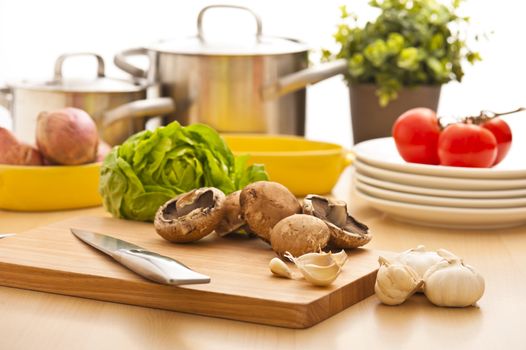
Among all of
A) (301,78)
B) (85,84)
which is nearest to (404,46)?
(301,78)

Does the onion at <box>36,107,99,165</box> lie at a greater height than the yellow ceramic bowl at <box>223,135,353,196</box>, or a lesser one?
greater

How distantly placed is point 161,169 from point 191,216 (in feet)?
0.84

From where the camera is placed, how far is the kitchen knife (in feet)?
3.58

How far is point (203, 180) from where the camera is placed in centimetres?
160

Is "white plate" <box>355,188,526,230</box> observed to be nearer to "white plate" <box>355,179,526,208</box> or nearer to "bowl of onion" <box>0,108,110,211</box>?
"white plate" <box>355,179,526,208</box>

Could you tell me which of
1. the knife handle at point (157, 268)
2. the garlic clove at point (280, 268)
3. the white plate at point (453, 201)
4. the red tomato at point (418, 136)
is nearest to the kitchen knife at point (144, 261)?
the knife handle at point (157, 268)

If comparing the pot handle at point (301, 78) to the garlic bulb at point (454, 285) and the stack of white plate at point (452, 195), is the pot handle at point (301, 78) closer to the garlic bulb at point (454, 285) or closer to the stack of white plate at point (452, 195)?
the stack of white plate at point (452, 195)

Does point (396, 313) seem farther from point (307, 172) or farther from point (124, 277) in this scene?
point (307, 172)

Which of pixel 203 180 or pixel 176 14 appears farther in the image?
pixel 176 14

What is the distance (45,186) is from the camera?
1731mm

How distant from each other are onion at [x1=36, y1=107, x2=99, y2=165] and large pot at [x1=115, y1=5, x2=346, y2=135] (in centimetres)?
55

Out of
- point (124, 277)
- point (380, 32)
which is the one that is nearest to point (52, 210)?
point (124, 277)

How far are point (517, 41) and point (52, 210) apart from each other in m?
1.82

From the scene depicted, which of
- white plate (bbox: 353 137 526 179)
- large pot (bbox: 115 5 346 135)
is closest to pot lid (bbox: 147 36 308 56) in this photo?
large pot (bbox: 115 5 346 135)
